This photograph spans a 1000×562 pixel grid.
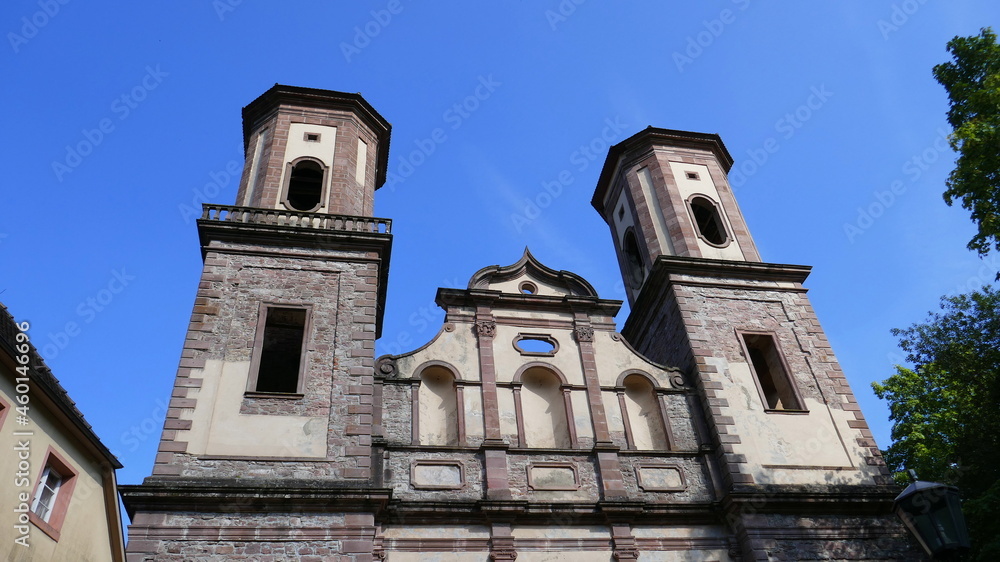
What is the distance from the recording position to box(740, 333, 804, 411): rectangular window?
1606 cm

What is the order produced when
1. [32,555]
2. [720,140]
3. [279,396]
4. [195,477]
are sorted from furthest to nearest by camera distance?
1. [720,140]
2. [279,396]
3. [195,477]
4. [32,555]

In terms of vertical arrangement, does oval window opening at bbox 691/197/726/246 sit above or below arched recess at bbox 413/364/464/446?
above

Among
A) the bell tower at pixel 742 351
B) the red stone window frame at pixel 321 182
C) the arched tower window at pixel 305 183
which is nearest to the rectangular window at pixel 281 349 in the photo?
the red stone window frame at pixel 321 182

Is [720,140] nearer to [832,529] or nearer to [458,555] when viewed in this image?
[832,529]

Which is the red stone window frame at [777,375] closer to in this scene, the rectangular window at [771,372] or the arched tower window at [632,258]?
the rectangular window at [771,372]

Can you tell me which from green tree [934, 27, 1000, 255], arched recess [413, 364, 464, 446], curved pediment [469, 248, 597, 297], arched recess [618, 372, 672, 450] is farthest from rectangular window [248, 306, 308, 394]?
green tree [934, 27, 1000, 255]

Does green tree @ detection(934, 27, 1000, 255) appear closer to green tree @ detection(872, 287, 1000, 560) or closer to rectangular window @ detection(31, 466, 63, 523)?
green tree @ detection(872, 287, 1000, 560)

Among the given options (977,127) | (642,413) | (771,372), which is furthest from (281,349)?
(977,127)

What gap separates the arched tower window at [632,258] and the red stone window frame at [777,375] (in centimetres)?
461

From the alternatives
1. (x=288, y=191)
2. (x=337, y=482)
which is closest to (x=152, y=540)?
(x=337, y=482)

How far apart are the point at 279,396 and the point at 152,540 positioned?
9.91 feet

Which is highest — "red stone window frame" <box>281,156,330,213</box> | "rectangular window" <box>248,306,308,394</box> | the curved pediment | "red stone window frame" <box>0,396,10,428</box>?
"red stone window frame" <box>281,156,330,213</box>

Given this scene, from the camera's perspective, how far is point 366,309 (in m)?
15.0

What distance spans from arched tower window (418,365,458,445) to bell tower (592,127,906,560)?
5.14m
